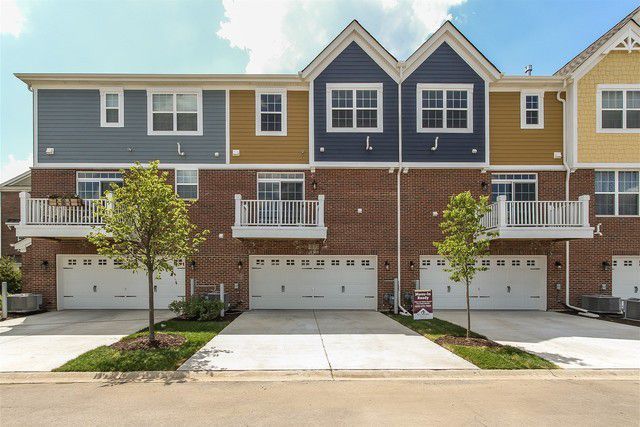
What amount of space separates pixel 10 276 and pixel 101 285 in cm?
582

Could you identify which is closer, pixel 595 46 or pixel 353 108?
pixel 353 108

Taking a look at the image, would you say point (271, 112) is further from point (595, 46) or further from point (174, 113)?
point (595, 46)

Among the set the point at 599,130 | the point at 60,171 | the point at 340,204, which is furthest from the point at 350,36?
the point at 60,171

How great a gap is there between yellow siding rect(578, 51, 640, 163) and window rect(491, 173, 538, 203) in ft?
6.95

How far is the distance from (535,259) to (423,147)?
6.71 m

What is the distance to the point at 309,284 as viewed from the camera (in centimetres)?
1459

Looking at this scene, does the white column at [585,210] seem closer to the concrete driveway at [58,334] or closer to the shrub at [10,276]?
the concrete driveway at [58,334]

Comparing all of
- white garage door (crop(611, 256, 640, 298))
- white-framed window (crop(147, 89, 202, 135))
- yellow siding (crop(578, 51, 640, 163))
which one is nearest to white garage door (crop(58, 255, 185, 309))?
white-framed window (crop(147, 89, 202, 135))

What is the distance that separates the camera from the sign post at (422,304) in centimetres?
1214

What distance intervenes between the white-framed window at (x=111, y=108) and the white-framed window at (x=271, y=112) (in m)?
5.69

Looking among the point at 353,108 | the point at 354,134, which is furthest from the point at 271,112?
the point at 354,134

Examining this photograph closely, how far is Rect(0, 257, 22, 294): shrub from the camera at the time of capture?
16.2 meters

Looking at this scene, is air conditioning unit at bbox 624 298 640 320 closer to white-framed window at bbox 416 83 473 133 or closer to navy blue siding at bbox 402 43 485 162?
navy blue siding at bbox 402 43 485 162

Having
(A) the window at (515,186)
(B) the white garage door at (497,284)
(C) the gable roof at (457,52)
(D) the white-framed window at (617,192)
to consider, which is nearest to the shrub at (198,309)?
(B) the white garage door at (497,284)
